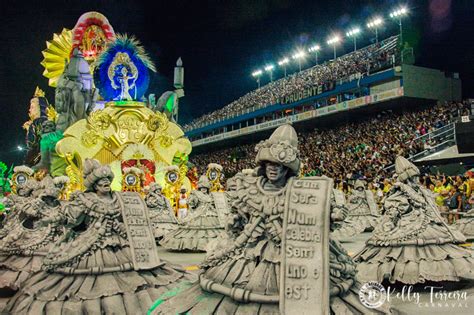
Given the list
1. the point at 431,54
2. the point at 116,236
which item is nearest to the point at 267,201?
the point at 116,236

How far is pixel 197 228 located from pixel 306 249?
814cm

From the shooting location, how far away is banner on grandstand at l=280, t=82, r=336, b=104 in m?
35.5

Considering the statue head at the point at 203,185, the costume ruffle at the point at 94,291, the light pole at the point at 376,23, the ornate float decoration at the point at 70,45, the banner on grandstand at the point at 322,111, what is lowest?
the costume ruffle at the point at 94,291

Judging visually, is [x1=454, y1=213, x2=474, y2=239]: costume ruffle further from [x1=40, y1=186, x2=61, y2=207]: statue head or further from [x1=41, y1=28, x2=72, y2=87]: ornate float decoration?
[x1=41, y1=28, x2=72, y2=87]: ornate float decoration

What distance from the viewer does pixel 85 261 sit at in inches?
209

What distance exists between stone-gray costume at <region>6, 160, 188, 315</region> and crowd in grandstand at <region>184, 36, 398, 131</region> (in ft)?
95.6

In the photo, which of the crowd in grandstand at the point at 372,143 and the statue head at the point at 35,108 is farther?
the statue head at the point at 35,108

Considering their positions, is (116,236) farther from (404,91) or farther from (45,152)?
(404,91)

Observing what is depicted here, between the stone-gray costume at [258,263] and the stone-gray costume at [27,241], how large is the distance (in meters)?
3.49

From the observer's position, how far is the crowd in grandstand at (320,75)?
112 feet

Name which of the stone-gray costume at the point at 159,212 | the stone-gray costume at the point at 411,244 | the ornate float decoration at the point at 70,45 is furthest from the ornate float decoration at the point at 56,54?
the stone-gray costume at the point at 411,244

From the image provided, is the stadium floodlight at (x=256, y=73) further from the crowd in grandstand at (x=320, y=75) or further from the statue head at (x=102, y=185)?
the statue head at (x=102, y=185)

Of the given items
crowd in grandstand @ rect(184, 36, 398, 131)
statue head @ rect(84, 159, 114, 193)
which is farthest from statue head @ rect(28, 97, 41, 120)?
statue head @ rect(84, 159, 114, 193)

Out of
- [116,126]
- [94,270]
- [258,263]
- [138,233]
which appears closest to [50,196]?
[138,233]
